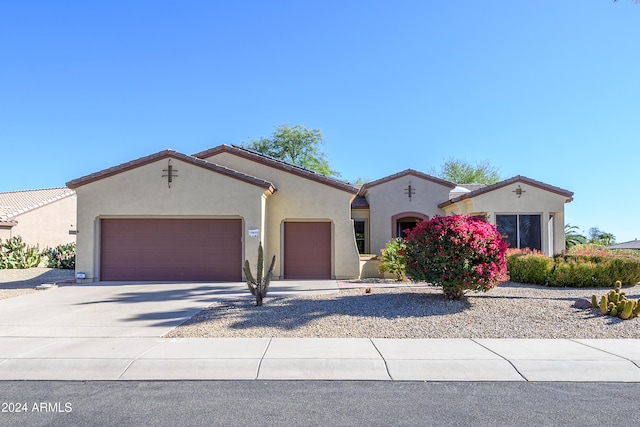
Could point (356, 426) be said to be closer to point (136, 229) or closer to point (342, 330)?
point (342, 330)

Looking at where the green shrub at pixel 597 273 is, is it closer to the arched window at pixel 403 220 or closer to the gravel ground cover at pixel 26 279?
the arched window at pixel 403 220

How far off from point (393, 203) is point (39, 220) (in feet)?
60.9

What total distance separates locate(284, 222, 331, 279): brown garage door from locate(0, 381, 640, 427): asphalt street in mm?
10786

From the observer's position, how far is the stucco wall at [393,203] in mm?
20594

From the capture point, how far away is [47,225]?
2347cm

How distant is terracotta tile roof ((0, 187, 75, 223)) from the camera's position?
22078 millimetres

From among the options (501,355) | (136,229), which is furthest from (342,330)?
(136,229)

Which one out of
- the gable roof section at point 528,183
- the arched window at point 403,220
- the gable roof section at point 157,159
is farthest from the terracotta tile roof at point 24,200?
the gable roof section at point 528,183

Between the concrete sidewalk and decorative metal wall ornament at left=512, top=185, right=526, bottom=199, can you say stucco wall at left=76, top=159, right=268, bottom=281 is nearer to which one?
the concrete sidewalk

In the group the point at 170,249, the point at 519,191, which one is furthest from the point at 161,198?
the point at 519,191

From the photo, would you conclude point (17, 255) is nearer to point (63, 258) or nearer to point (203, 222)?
point (63, 258)

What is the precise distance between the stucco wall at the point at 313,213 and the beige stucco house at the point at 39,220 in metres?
11.2

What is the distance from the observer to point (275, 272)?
15.9 metres

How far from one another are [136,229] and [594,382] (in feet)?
Answer: 46.1
